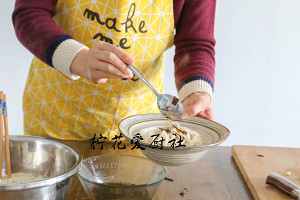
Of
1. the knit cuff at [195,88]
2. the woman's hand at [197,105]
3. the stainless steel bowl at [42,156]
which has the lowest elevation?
the stainless steel bowl at [42,156]

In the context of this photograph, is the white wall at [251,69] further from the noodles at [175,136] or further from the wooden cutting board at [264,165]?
the noodles at [175,136]

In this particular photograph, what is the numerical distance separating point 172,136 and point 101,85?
0.45 metres

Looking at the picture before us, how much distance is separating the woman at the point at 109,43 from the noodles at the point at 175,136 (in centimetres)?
6

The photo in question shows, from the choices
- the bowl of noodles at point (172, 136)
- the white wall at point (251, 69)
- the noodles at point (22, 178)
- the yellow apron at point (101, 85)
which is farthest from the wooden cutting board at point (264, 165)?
the white wall at point (251, 69)

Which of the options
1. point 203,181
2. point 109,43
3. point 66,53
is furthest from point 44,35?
point 203,181

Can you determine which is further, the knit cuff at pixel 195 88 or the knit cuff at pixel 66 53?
the knit cuff at pixel 195 88

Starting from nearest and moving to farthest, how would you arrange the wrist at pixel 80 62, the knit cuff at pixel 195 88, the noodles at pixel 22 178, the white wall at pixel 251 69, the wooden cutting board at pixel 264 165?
the noodles at pixel 22 178 < the wooden cutting board at pixel 264 165 < the wrist at pixel 80 62 < the knit cuff at pixel 195 88 < the white wall at pixel 251 69

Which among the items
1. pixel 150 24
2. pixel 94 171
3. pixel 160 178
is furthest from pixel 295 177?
pixel 150 24

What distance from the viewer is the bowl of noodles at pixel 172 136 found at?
928 millimetres

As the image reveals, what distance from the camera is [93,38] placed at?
4.46 ft

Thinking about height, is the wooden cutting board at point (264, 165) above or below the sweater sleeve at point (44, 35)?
below

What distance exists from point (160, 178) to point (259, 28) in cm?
213

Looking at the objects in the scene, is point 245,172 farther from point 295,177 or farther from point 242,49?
point 242,49

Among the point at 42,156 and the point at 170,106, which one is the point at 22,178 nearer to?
the point at 42,156
